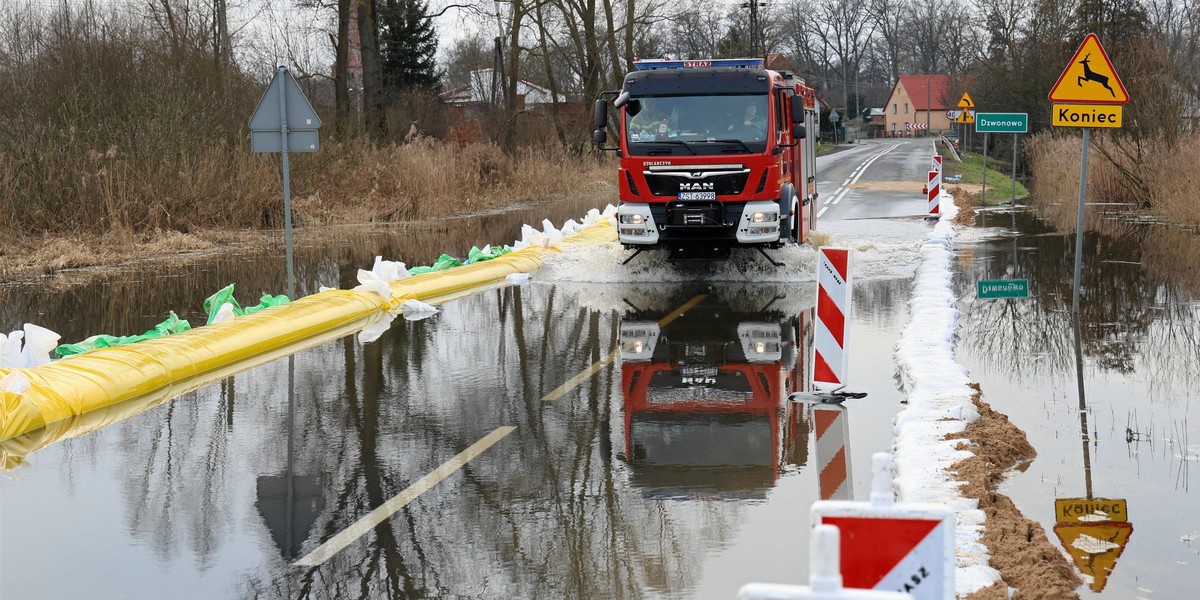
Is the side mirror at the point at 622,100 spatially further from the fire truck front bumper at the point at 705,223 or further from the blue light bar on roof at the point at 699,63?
the fire truck front bumper at the point at 705,223

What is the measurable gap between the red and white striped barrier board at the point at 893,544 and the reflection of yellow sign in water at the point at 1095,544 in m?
2.10

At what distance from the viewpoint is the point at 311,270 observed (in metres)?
19.9

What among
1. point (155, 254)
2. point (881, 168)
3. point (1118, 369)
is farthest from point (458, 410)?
point (881, 168)

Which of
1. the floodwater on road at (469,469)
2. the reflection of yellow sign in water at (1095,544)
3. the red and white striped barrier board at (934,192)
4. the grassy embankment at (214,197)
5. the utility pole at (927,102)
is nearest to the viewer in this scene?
the reflection of yellow sign in water at (1095,544)

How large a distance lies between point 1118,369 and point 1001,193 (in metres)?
30.5

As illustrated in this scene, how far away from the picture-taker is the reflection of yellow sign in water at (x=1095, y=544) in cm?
564

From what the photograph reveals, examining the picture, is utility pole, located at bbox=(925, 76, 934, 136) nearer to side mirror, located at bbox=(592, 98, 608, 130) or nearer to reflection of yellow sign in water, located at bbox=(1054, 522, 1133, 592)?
side mirror, located at bbox=(592, 98, 608, 130)

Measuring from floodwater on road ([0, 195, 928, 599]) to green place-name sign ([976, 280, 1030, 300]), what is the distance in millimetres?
2249

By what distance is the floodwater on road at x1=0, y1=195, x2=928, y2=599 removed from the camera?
5.77m

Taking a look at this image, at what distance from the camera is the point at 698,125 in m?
16.8

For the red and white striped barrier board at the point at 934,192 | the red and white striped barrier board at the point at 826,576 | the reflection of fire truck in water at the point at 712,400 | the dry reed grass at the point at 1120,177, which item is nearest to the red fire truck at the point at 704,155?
the reflection of fire truck in water at the point at 712,400

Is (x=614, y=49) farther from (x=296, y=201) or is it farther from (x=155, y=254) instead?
(x=155, y=254)

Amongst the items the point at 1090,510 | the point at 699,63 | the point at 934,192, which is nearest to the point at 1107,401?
the point at 1090,510

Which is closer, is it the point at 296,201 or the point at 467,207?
the point at 296,201
